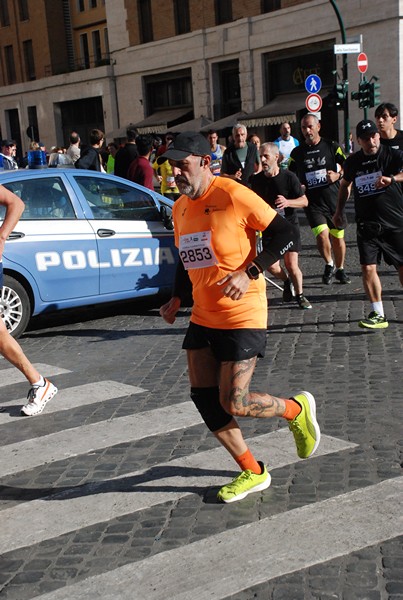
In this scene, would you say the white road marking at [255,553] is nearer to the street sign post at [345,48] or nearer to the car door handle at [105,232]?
the car door handle at [105,232]

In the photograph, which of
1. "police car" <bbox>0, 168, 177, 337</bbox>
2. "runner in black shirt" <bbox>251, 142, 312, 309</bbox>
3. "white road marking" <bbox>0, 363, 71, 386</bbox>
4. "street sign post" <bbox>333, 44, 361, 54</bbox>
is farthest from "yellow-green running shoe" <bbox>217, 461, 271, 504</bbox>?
"street sign post" <bbox>333, 44, 361, 54</bbox>

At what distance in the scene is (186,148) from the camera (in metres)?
3.93

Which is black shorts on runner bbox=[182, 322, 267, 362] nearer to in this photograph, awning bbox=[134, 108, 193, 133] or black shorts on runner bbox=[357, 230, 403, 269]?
black shorts on runner bbox=[357, 230, 403, 269]

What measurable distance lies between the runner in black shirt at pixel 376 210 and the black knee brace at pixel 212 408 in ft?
13.0

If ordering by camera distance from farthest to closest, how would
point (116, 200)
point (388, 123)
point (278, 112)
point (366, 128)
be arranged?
point (278, 112) → point (116, 200) → point (388, 123) → point (366, 128)

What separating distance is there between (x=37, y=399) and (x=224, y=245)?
2.44 m

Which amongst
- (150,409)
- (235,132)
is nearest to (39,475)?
(150,409)

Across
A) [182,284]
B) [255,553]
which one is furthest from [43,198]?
[255,553]

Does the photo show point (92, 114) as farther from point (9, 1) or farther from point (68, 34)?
point (9, 1)

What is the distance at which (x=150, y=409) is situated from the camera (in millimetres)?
5809

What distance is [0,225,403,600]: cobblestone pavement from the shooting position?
3.44 meters

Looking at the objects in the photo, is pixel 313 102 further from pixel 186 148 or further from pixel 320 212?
pixel 186 148

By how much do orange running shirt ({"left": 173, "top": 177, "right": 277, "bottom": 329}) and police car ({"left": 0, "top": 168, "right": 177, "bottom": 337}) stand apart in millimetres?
4253

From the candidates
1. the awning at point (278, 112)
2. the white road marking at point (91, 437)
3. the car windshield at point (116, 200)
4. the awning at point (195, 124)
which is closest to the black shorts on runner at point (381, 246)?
the car windshield at point (116, 200)
